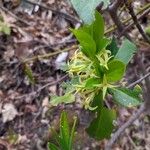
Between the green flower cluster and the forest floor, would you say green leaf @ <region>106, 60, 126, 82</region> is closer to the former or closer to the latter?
the green flower cluster

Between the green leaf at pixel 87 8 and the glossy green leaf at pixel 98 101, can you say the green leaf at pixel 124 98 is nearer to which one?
the glossy green leaf at pixel 98 101

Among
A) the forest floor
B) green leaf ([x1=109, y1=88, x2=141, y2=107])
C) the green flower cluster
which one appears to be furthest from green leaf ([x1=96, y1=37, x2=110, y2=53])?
the forest floor

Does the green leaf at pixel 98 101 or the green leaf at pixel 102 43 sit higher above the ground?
the green leaf at pixel 102 43

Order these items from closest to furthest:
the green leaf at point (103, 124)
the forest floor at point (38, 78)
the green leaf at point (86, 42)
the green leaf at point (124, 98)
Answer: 1. the green leaf at point (86, 42)
2. the green leaf at point (124, 98)
3. the green leaf at point (103, 124)
4. the forest floor at point (38, 78)

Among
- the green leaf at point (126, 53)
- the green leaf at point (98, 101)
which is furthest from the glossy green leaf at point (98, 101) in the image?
the green leaf at point (126, 53)

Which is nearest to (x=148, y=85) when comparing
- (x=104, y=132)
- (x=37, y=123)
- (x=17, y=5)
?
(x=104, y=132)

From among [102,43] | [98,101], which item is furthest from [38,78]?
[102,43]
